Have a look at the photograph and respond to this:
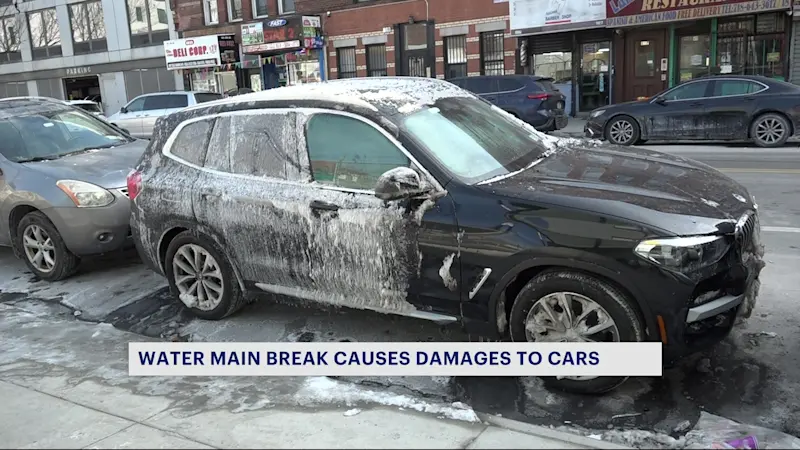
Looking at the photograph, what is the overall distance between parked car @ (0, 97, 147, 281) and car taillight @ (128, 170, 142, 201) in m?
1.06

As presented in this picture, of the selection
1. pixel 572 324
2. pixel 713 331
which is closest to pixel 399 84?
pixel 572 324

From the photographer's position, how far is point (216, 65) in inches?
1119

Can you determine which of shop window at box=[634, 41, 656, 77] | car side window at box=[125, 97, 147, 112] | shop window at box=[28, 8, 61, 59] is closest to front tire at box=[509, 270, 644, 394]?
shop window at box=[634, 41, 656, 77]

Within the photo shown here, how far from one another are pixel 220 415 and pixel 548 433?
1.71 m

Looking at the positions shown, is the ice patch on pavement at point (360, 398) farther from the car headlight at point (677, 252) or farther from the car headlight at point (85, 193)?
the car headlight at point (85, 193)

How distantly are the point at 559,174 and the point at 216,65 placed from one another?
26.6 metres

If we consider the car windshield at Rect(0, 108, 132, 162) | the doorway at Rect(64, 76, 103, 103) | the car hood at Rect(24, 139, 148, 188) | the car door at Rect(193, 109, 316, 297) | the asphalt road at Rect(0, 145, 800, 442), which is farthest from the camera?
the doorway at Rect(64, 76, 103, 103)

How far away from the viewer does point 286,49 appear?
26484 mm

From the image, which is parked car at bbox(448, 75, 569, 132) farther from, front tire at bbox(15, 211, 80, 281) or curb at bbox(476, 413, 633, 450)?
curb at bbox(476, 413, 633, 450)

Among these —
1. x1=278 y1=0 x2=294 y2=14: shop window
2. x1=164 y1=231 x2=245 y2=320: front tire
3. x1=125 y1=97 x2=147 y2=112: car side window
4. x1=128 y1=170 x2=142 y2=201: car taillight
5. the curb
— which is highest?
x1=278 y1=0 x2=294 y2=14: shop window

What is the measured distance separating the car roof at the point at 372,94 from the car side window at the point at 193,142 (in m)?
0.16

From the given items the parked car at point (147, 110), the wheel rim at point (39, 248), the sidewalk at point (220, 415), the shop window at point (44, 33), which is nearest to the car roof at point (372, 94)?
the sidewalk at point (220, 415)

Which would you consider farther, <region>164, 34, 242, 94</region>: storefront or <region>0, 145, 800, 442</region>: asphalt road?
<region>164, 34, 242, 94</region>: storefront

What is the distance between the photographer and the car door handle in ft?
14.2
